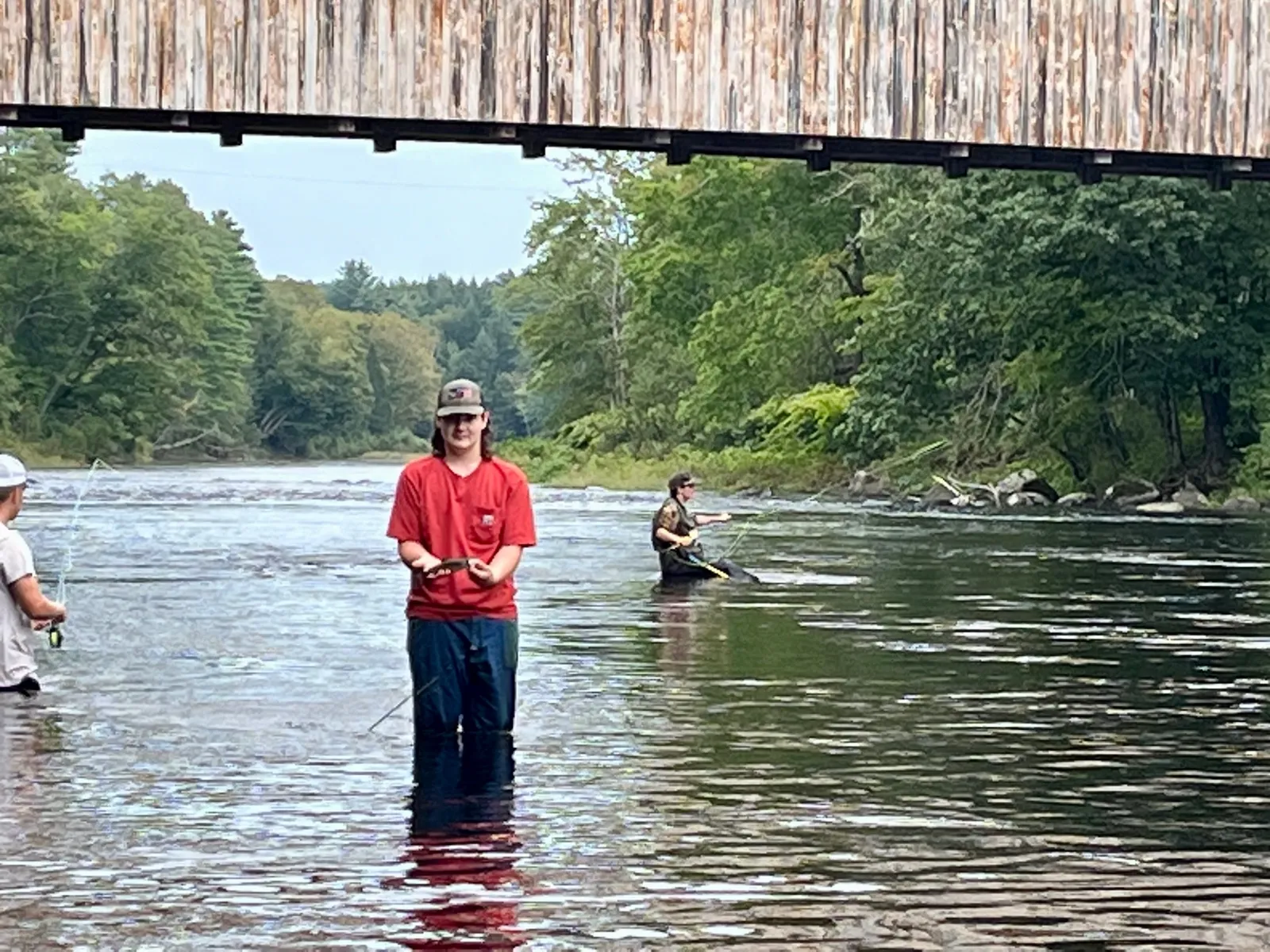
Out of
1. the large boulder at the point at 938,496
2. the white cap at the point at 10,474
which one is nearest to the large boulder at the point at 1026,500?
the large boulder at the point at 938,496

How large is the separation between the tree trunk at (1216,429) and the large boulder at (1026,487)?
10.8 ft

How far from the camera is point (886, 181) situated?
6550 centimetres

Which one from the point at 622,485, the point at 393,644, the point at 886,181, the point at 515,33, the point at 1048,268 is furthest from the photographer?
the point at 622,485

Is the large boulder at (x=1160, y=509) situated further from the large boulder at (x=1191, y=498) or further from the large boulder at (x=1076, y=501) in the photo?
the large boulder at (x=1076, y=501)

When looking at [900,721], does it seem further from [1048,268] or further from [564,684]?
[1048,268]

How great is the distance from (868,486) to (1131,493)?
9.83m

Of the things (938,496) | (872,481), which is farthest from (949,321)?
(872,481)

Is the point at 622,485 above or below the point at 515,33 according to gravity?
below

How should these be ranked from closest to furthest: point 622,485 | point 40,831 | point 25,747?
point 40,831
point 25,747
point 622,485

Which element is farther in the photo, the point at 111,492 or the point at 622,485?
the point at 622,485

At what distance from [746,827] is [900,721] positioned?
393cm

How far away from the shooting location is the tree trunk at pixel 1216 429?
5597 cm

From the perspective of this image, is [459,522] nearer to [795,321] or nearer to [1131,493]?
[1131,493]

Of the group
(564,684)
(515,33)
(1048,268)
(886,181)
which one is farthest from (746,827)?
(886,181)
